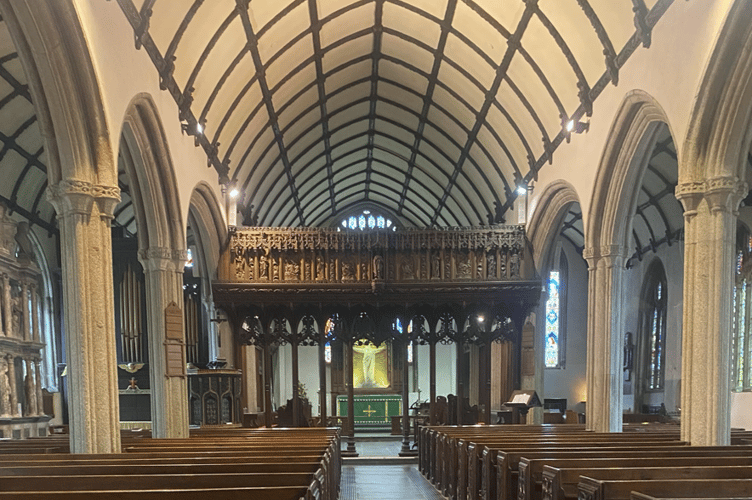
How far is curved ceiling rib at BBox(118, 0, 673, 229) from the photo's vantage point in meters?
9.12

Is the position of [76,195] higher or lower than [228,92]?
lower

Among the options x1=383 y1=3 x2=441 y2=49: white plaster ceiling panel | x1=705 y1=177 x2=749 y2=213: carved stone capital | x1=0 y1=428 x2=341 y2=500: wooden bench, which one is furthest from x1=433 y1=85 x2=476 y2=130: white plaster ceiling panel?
x1=0 y1=428 x2=341 y2=500: wooden bench

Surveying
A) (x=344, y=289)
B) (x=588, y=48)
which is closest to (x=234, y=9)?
(x=588, y=48)

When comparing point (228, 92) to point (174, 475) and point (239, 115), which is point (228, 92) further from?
point (174, 475)

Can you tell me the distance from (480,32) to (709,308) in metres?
6.18

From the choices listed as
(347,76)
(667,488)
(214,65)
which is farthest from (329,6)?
(667,488)

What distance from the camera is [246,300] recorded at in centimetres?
1343

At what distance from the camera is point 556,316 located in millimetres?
21094

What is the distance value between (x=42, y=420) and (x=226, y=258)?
14.9ft

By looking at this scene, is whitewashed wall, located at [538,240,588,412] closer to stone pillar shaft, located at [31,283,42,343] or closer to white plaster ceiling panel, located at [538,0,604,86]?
white plaster ceiling panel, located at [538,0,604,86]

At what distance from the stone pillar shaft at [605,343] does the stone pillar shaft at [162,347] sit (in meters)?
6.10

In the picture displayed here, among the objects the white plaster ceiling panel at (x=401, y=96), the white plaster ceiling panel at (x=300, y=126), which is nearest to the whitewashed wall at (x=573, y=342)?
the white plaster ceiling panel at (x=401, y=96)

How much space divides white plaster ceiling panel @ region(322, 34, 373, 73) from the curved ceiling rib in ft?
0.11

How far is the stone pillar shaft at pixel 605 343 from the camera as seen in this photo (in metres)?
10.1
